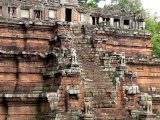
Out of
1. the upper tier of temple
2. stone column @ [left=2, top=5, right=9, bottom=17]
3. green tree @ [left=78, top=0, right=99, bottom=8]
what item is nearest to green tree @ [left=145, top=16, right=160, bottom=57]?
green tree @ [left=78, top=0, right=99, bottom=8]

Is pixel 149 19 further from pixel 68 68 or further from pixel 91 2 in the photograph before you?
pixel 68 68

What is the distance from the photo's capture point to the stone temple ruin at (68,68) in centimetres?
2367

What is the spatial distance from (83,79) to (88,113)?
269 cm

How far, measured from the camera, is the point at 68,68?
78.1ft

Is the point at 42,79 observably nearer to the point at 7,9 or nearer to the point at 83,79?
the point at 83,79

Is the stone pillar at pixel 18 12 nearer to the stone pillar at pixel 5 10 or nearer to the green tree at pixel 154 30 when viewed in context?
the stone pillar at pixel 5 10

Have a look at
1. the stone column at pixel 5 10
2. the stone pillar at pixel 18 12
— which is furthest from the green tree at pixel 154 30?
Result: the stone column at pixel 5 10

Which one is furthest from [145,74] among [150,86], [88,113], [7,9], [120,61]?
[7,9]

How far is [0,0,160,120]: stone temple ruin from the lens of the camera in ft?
77.7

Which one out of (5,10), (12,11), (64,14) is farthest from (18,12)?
(64,14)

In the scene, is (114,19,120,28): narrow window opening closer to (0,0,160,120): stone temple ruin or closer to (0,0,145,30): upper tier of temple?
(0,0,145,30): upper tier of temple

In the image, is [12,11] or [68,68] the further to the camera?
[12,11]

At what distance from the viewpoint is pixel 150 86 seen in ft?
96.1

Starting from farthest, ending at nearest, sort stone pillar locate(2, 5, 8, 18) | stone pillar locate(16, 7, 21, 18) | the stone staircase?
stone pillar locate(16, 7, 21, 18) → stone pillar locate(2, 5, 8, 18) → the stone staircase
